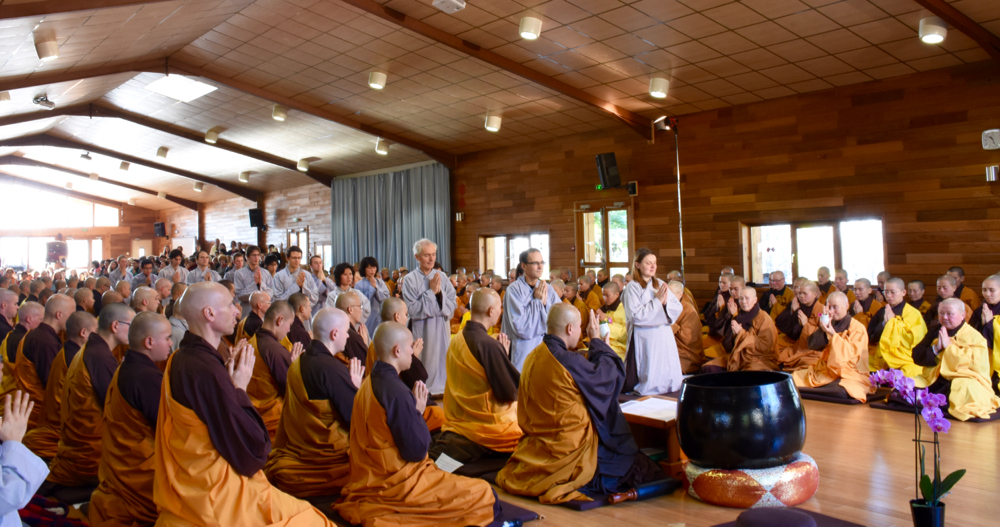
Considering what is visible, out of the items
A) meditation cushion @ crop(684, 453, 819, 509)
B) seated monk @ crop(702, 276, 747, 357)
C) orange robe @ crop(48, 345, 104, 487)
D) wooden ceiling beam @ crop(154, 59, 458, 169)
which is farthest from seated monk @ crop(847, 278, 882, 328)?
wooden ceiling beam @ crop(154, 59, 458, 169)

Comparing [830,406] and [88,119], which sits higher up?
[88,119]

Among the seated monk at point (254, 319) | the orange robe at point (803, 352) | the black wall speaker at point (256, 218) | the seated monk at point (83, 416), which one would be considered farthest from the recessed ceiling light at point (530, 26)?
the black wall speaker at point (256, 218)

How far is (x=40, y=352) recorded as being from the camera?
4.86m

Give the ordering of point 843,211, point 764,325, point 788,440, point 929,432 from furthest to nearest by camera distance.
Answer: point 843,211
point 764,325
point 929,432
point 788,440

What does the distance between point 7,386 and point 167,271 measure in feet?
18.0

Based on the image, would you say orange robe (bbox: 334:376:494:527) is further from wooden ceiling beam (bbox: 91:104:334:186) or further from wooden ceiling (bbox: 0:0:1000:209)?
wooden ceiling beam (bbox: 91:104:334:186)

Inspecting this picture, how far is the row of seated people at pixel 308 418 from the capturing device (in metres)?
2.56

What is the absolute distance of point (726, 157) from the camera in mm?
9664

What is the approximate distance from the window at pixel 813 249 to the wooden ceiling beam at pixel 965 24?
235 centimetres

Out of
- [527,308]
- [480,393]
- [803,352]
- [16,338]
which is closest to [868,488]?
[480,393]

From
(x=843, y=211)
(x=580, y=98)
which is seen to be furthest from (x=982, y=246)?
(x=580, y=98)

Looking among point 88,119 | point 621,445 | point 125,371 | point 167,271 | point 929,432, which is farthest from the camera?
point 88,119

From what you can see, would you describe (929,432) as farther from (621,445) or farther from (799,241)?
(799,241)

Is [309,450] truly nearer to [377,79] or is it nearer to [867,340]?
[867,340]
